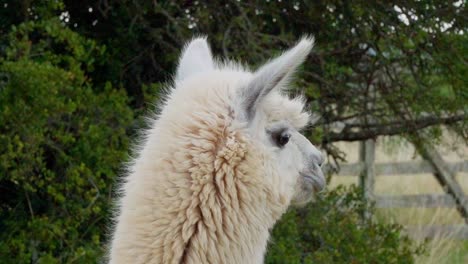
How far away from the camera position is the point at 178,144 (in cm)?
351

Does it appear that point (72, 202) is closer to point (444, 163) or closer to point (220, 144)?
point (220, 144)

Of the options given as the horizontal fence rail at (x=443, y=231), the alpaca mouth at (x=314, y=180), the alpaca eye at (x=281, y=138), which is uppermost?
the horizontal fence rail at (x=443, y=231)

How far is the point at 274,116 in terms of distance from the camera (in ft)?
12.6

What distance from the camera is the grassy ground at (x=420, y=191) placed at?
33.5ft

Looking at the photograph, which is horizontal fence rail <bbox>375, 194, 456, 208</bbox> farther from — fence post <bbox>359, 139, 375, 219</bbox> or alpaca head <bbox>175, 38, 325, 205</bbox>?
alpaca head <bbox>175, 38, 325, 205</bbox>

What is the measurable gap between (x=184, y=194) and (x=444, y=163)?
9.05m

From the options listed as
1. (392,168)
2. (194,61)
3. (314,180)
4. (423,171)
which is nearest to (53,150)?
(194,61)

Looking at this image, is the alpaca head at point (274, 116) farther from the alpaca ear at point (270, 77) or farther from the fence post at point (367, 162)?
the fence post at point (367, 162)

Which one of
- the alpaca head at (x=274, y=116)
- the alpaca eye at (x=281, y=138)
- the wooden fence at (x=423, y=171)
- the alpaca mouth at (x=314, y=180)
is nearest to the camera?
the alpaca head at (x=274, y=116)

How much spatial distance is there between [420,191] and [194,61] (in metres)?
9.55

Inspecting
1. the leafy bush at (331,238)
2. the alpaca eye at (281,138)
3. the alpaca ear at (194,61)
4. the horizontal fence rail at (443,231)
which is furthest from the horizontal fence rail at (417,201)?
the alpaca eye at (281,138)

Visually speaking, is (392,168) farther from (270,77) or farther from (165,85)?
(270,77)

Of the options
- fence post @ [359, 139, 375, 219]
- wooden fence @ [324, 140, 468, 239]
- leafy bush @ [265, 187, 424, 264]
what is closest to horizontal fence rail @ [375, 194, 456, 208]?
wooden fence @ [324, 140, 468, 239]

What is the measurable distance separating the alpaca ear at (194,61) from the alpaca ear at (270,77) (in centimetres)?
55
